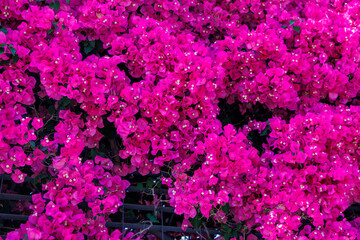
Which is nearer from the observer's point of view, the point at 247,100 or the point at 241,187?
the point at 241,187

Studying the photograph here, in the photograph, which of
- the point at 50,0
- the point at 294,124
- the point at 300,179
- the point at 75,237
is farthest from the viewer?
the point at 50,0

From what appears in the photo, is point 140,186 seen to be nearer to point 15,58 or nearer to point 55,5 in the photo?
point 15,58

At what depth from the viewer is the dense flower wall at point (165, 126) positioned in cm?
179

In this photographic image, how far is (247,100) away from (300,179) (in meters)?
0.50

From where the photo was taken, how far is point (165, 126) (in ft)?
6.30

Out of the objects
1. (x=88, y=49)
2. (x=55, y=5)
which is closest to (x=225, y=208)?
(x=88, y=49)

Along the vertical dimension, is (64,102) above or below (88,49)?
below

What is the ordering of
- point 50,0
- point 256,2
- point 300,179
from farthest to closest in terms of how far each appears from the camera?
point 256,2 → point 50,0 → point 300,179

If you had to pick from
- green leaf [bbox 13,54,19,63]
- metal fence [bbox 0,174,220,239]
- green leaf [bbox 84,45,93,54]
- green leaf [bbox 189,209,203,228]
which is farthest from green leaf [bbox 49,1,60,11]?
green leaf [bbox 189,209,203,228]

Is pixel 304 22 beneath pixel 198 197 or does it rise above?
above

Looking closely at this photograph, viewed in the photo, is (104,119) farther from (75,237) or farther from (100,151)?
(75,237)

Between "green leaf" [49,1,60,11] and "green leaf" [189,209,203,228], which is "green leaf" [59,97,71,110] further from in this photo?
"green leaf" [189,209,203,228]

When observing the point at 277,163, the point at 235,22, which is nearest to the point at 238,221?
the point at 277,163

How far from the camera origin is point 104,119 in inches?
80.5
